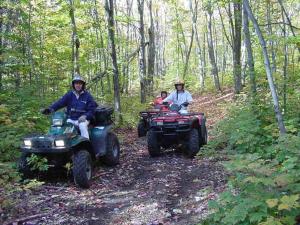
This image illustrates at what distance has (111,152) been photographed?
25.4ft

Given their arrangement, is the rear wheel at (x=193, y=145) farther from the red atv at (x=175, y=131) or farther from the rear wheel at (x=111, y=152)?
the rear wheel at (x=111, y=152)

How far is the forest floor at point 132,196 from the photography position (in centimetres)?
491

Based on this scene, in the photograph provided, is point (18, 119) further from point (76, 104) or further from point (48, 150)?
point (48, 150)

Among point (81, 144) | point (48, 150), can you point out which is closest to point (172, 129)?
point (81, 144)

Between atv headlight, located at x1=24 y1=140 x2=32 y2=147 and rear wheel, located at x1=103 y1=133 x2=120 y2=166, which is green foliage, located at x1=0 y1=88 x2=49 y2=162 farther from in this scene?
rear wheel, located at x1=103 y1=133 x2=120 y2=166

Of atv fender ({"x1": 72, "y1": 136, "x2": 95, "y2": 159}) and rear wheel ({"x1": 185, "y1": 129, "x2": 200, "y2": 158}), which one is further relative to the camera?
rear wheel ({"x1": 185, "y1": 129, "x2": 200, "y2": 158})

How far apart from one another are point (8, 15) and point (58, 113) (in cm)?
737

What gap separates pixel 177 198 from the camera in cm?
567

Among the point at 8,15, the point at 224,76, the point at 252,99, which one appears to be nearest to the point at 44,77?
the point at 8,15

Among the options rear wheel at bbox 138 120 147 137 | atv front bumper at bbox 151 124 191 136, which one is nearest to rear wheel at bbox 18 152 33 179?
atv front bumper at bbox 151 124 191 136

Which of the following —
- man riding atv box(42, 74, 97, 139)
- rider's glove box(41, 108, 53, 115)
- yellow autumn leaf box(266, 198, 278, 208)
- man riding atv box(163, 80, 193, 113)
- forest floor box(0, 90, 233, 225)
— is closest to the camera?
yellow autumn leaf box(266, 198, 278, 208)

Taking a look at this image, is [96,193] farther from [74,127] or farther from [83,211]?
[74,127]

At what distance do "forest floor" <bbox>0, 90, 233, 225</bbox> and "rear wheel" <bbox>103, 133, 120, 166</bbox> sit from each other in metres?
0.15

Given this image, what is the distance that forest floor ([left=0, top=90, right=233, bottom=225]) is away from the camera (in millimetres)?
4906
